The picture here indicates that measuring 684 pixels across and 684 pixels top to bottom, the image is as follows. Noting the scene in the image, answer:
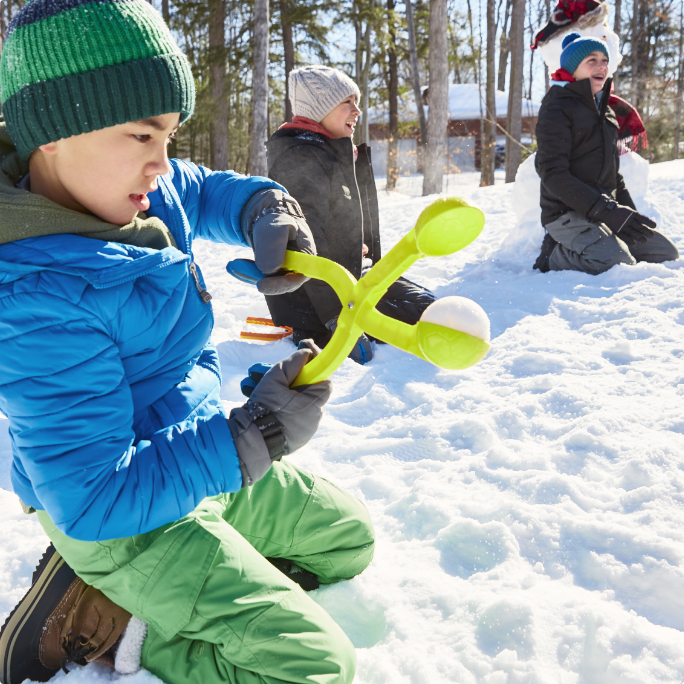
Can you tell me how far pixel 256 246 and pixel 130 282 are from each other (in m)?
0.36

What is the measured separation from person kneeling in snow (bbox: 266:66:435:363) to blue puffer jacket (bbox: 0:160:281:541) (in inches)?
83.8

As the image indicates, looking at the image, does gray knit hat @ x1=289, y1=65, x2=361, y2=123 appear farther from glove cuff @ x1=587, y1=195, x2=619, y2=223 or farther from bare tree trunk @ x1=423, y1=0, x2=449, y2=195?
bare tree trunk @ x1=423, y1=0, x2=449, y2=195

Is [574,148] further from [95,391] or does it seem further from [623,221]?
[95,391]

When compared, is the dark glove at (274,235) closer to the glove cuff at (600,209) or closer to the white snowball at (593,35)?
the glove cuff at (600,209)

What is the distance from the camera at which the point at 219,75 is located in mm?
12688

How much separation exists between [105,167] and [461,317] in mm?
764

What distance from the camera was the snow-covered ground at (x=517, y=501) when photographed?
1318mm

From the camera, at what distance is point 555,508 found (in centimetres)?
175

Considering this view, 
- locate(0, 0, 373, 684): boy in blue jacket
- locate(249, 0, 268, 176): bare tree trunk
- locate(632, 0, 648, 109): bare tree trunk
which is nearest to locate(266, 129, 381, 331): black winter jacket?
locate(0, 0, 373, 684): boy in blue jacket

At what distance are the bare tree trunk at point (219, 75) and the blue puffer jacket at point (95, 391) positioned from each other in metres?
11.6

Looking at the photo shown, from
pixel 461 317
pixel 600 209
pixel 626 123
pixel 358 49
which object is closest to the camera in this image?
pixel 461 317

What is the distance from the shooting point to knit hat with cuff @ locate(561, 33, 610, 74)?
4.07 m

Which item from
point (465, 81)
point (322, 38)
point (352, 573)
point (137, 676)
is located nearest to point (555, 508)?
point (352, 573)

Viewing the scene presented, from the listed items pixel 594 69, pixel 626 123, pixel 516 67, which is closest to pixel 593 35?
pixel 626 123
